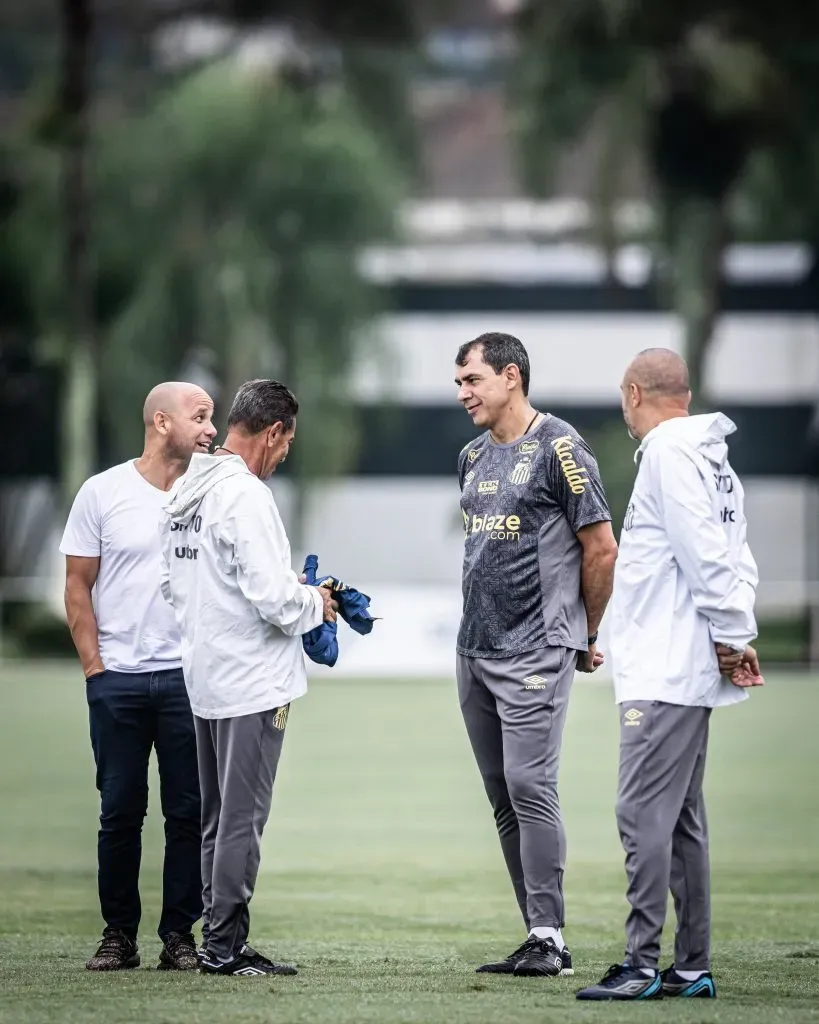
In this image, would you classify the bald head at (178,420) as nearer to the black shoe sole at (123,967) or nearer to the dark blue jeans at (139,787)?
the dark blue jeans at (139,787)

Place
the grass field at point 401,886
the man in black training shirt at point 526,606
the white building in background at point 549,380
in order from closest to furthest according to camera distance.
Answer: the grass field at point 401,886 < the man in black training shirt at point 526,606 < the white building in background at point 549,380

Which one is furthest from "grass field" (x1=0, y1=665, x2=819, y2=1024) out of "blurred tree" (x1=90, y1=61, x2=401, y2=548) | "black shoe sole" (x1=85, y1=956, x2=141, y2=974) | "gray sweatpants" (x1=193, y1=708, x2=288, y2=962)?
"blurred tree" (x1=90, y1=61, x2=401, y2=548)

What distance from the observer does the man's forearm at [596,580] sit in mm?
5871

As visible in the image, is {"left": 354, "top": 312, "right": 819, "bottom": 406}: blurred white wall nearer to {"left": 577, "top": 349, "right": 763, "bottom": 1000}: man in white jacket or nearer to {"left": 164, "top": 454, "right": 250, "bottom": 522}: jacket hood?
{"left": 164, "top": 454, "right": 250, "bottom": 522}: jacket hood

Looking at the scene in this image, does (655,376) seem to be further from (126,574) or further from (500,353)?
(126,574)

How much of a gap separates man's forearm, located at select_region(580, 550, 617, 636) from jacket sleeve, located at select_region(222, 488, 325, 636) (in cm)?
91

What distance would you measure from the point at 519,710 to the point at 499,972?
0.82m

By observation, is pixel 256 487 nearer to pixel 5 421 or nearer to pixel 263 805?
pixel 263 805

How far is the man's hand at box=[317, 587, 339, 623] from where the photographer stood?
231 inches

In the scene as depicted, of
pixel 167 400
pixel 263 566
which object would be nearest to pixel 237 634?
pixel 263 566

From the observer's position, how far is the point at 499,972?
5805 millimetres

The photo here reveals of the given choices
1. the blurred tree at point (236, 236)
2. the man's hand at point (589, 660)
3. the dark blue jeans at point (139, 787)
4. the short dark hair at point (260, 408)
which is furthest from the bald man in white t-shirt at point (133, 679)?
the blurred tree at point (236, 236)

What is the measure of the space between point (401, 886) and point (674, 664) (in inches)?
135

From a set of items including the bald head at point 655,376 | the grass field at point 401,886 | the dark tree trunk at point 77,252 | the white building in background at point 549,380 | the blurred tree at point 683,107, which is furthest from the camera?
the white building in background at point 549,380
